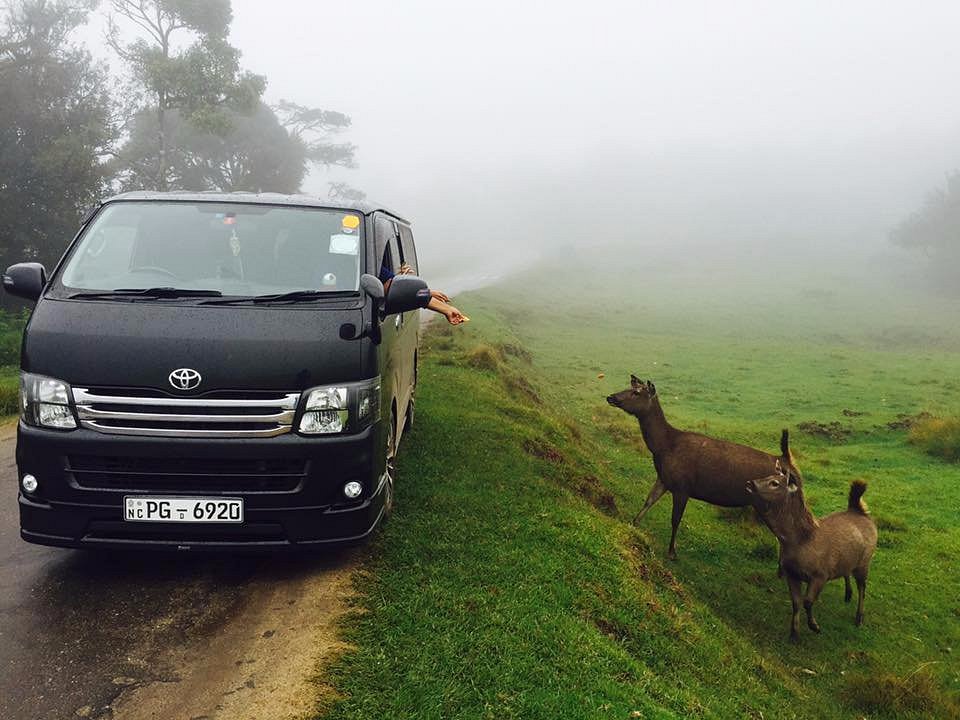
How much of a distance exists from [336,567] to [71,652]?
1792 millimetres

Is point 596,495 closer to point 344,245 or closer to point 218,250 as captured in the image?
point 344,245

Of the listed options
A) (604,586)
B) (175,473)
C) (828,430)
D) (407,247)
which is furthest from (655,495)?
(828,430)

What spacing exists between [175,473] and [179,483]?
8 centimetres

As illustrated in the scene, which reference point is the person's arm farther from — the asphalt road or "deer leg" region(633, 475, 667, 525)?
"deer leg" region(633, 475, 667, 525)

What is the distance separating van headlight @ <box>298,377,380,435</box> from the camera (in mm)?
4660

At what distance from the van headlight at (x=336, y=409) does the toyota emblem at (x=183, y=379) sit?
0.72 m

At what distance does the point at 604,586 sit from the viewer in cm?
601

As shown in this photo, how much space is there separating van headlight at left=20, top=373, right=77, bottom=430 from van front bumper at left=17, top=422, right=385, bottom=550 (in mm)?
71

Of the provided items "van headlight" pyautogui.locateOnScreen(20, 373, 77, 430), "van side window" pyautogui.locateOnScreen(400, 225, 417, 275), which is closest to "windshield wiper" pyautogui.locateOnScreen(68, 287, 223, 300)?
"van headlight" pyautogui.locateOnScreen(20, 373, 77, 430)

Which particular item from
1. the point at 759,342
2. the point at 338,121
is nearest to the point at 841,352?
the point at 759,342

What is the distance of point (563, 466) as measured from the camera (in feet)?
32.2

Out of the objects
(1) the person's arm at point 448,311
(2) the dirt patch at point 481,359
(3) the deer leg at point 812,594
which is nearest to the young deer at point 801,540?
(3) the deer leg at point 812,594

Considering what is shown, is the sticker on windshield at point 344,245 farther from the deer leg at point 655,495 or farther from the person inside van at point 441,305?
the deer leg at point 655,495

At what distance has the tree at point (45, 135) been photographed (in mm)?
25984
